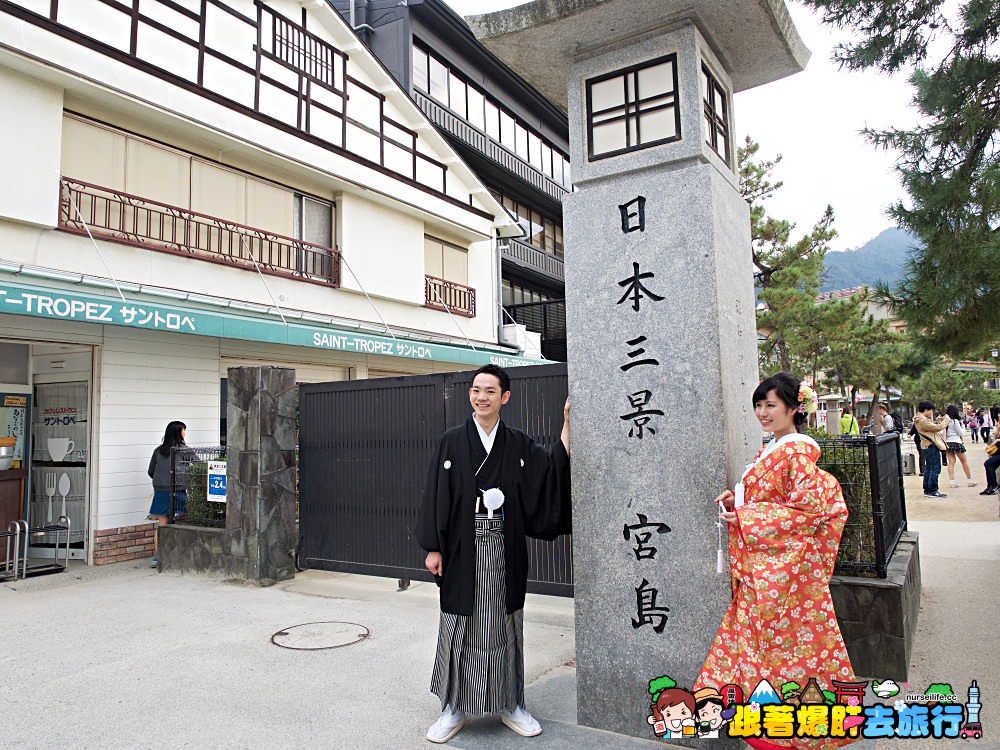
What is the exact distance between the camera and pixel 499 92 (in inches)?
861

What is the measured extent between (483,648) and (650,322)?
1.91m

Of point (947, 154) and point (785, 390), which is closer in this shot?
point (785, 390)

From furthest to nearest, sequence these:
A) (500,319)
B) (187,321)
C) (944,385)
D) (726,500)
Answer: (944,385)
(500,319)
(187,321)
(726,500)

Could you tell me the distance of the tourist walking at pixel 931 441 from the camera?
1262 cm

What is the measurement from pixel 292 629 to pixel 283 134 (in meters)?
9.09

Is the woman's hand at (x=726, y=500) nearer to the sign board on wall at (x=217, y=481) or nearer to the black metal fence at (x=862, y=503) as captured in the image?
the black metal fence at (x=862, y=503)

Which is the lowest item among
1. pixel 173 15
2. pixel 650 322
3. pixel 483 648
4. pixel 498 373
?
pixel 483 648

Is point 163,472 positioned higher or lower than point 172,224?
lower

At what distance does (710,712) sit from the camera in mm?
3242

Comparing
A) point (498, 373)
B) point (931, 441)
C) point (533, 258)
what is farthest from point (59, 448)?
point (533, 258)

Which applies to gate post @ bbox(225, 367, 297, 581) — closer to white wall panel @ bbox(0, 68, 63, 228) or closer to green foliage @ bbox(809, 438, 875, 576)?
white wall panel @ bbox(0, 68, 63, 228)

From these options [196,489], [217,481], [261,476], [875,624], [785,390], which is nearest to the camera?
[785,390]

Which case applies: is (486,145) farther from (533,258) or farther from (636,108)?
(636,108)

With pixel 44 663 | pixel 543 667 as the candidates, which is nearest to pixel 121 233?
pixel 44 663
